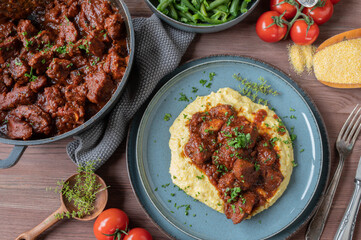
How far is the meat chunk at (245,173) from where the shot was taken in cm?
382

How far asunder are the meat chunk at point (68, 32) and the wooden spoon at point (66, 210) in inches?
73.8

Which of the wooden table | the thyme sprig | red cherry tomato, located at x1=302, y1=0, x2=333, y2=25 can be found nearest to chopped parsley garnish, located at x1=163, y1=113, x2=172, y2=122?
the wooden table

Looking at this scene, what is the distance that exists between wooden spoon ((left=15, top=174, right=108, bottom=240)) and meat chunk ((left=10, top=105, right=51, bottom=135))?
2.93 ft

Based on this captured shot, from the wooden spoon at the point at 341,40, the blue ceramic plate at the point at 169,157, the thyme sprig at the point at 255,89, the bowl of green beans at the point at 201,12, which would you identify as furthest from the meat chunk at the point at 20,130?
the wooden spoon at the point at 341,40

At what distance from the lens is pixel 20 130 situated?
367 centimetres

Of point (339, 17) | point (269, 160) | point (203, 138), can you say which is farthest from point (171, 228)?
point (339, 17)

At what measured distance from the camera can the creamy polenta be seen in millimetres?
4016

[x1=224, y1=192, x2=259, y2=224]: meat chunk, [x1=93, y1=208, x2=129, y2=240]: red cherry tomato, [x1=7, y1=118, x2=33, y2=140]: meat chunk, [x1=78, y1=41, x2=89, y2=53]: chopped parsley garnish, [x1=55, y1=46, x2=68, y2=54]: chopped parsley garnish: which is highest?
[x1=78, y1=41, x2=89, y2=53]: chopped parsley garnish

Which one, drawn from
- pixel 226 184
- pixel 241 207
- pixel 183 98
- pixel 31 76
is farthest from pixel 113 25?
pixel 241 207

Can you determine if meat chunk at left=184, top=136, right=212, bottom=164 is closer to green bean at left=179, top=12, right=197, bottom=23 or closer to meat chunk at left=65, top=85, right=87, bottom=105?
meat chunk at left=65, top=85, right=87, bottom=105

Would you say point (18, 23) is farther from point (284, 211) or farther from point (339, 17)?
point (339, 17)

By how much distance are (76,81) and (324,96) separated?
354 cm

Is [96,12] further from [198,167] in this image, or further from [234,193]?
A: [234,193]

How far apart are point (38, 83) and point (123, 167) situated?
5.34ft
